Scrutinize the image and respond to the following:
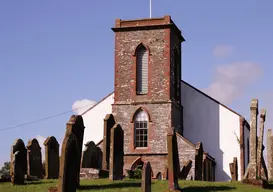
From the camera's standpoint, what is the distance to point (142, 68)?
142 feet

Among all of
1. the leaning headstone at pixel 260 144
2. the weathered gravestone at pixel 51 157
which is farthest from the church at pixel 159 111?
the leaning headstone at pixel 260 144

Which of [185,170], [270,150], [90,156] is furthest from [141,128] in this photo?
[270,150]

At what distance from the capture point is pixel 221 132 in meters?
45.1

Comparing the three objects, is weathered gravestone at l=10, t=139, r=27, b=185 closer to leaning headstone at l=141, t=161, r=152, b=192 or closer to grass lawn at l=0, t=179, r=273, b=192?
grass lawn at l=0, t=179, r=273, b=192

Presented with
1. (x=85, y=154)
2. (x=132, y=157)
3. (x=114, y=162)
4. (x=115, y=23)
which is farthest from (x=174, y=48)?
(x=114, y=162)

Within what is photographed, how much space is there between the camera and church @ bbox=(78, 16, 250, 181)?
42.0m

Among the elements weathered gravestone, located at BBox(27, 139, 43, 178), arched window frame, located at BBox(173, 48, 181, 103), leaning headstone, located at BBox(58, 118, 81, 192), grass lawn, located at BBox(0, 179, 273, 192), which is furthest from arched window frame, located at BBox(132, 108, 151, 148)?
leaning headstone, located at BBox(58, 118, 81, 192)

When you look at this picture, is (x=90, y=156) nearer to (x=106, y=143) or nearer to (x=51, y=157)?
(x=106, y=143)

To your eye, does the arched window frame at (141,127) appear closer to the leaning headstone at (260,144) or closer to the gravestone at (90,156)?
the gravestone at (90,156)

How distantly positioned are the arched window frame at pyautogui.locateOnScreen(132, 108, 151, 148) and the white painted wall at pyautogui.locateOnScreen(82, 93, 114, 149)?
5123 millimetres

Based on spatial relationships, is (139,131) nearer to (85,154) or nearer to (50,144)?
(85,154)

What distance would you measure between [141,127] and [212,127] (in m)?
6.13

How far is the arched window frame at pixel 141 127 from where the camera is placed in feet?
139

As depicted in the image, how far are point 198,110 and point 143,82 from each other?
558cm
